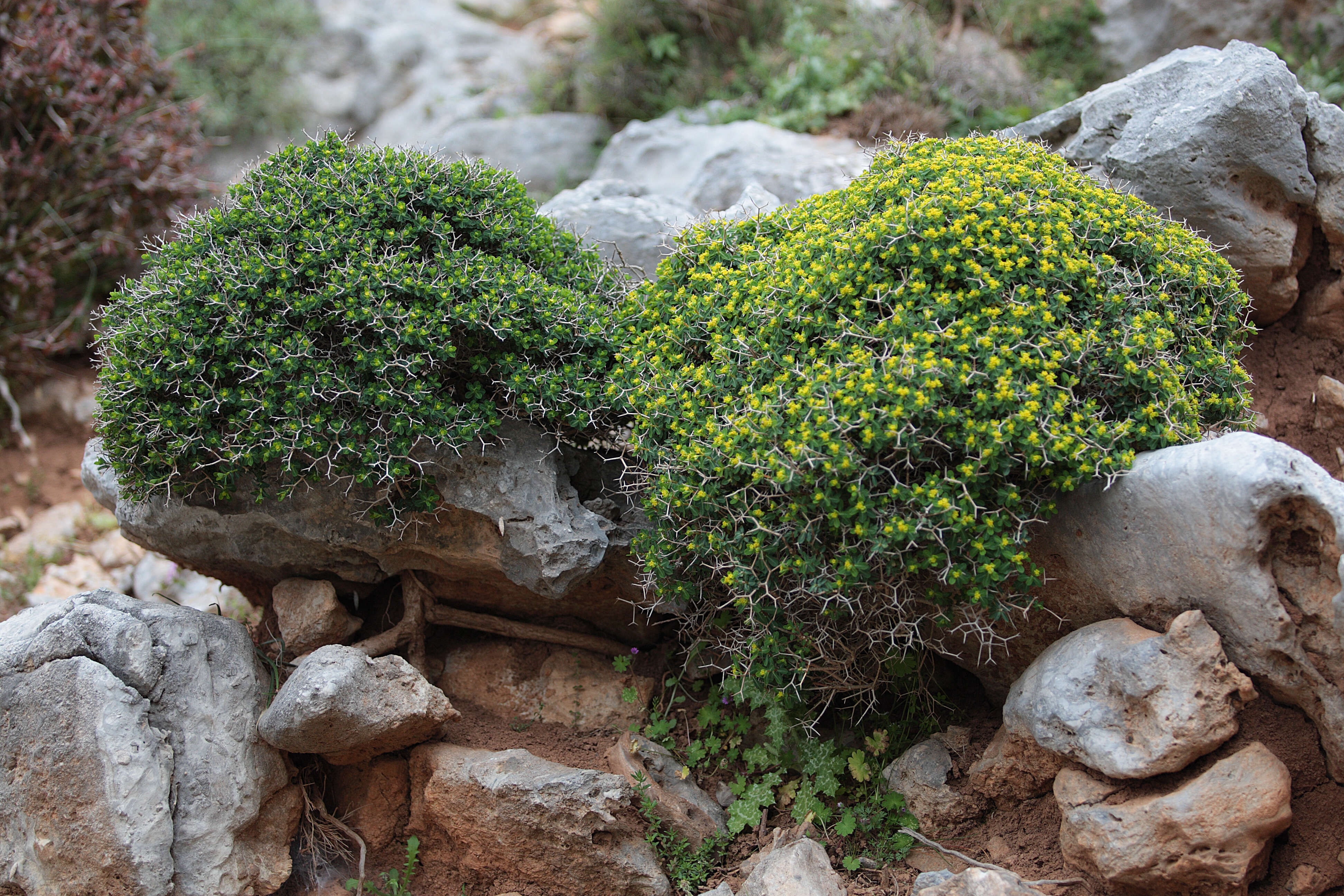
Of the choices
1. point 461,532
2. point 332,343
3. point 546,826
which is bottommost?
point 546,826

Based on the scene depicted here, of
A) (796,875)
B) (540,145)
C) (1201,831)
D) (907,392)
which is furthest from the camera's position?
(540,145)

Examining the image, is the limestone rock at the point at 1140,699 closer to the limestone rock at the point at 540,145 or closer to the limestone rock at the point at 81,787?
the limestone rock at the point at 81,787

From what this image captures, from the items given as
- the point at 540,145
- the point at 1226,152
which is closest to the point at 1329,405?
the point at 1226,152

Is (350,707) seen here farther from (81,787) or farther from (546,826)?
(81,787)

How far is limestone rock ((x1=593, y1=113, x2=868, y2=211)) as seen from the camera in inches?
241

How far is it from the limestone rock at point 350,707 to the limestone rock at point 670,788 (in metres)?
0.73

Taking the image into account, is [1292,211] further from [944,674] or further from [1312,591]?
[944,674]

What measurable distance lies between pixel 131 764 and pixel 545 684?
1.67 m

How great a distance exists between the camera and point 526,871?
357 cm

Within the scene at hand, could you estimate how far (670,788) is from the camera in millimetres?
3855

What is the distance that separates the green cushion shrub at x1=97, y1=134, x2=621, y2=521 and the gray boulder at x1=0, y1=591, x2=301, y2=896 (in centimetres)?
63

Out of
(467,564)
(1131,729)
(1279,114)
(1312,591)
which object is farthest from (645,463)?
(1279,114)

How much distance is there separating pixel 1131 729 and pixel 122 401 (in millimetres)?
3833

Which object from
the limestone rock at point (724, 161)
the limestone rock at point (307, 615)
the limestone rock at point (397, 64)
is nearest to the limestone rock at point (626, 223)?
the limestone rock at point (724, 161)
